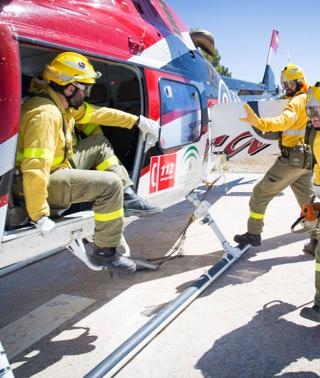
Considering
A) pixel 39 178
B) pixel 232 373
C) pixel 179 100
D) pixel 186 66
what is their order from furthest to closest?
pixel 186 66, pixel 179 100, pixel 232 373, pixel 39 178

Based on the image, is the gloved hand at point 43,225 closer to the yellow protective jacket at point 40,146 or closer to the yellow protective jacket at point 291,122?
the yellow protective jacket at point 40,146

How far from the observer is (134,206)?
306 cm

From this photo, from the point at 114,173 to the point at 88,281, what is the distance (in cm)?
160

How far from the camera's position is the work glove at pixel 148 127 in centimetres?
318

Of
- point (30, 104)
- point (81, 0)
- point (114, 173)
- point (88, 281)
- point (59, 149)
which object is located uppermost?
point (81, 0)

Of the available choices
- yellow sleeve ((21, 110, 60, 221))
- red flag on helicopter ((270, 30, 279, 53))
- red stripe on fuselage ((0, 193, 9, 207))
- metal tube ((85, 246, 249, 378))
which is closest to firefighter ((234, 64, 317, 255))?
metal tube ((85, 246, 249, 378))

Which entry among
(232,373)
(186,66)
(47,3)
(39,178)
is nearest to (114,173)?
(39,178)

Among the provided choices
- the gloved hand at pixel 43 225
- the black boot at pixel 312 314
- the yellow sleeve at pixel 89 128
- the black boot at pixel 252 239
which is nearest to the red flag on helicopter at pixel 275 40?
the black boot at pixel 252 239

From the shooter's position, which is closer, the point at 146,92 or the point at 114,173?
the point at 114,173

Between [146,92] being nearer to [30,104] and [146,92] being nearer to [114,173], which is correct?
[114,173]

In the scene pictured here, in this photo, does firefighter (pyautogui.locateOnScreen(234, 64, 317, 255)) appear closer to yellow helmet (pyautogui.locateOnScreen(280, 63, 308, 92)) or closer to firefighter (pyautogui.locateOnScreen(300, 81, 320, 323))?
yellow helmet (pyautogui.locateOnScreen(280, 63, 308, 92))

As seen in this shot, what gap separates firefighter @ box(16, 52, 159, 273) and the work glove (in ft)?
0.79

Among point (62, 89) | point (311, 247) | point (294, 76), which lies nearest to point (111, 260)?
point (62, 89)

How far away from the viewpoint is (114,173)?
2.93 m
